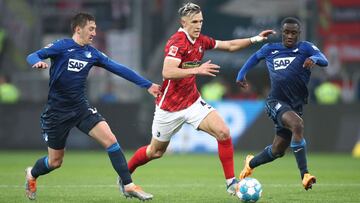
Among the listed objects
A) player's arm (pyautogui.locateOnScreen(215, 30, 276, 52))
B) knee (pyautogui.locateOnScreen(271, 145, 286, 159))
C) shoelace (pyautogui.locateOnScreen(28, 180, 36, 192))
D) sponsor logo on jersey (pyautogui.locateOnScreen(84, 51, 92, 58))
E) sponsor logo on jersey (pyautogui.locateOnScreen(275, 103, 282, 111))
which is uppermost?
sponsor logo on jersey (pyautogui.locateOnScreen(84, 51, 92, 58))

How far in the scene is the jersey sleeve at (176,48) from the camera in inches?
451

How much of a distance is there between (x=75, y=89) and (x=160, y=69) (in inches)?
529

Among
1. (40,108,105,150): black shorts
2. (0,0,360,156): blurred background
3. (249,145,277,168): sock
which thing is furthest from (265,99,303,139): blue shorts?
(0,0,360,156): blurred background

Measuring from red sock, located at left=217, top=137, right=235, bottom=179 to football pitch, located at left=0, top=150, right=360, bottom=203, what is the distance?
33 cm

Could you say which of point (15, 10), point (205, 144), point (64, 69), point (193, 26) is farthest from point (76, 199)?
point (15, 10)

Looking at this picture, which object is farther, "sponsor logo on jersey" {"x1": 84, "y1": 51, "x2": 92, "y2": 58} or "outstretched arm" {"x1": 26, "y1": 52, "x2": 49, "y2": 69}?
"sponsor logo on jersey" {"x1": 84, "y1": 51, "x2": 92, "y2": 58}

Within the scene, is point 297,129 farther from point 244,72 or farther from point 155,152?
point 155,152

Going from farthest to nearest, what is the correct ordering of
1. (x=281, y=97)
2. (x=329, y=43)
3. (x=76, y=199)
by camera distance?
(x=329, y=43) → (x=281, y=97) → (x=76, y=199)

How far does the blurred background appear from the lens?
22.4 metres

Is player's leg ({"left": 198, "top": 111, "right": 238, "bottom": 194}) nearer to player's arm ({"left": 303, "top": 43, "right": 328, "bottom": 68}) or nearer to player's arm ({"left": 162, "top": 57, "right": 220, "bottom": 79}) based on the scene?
player's arm ({"left": 162, "top": 57, "right": 220, "bottom": 79})

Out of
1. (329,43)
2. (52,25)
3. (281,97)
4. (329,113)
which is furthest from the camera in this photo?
(52,25)

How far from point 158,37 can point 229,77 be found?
7.51 ft

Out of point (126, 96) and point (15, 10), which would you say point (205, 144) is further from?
point (15, 10)

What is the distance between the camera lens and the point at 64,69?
37.4 ft
